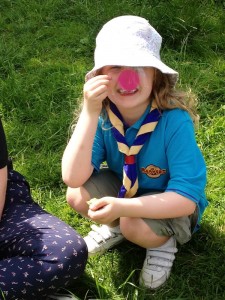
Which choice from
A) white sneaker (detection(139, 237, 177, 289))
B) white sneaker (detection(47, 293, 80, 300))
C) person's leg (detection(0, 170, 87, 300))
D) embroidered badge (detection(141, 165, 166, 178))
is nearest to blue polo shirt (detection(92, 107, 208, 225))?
embroidered badge (detection(141, 165, 166, 178))

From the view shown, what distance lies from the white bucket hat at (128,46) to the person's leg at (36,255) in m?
0.64

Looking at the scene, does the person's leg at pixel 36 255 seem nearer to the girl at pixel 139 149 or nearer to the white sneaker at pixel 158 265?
the girl at pixel 139 149

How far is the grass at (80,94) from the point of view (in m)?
2.23

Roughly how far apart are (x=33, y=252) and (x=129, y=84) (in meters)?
0.72

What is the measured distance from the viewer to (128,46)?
190cm

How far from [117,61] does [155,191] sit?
1.96ft

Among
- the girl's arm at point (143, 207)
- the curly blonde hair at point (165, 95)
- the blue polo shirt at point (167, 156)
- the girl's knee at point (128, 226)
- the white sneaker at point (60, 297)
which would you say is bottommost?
the white sneaker at point (60, 297)

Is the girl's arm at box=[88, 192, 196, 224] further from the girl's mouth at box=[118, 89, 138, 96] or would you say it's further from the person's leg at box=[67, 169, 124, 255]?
the girl's mouth at box=[118, 89, 138, 96]

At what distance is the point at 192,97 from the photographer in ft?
7.20

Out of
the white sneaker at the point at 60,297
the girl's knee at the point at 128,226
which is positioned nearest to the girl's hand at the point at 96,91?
the girl's knee at the point at 128,226

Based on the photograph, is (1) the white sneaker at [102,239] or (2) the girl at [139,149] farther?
(1) the white sneaker at [102,239]

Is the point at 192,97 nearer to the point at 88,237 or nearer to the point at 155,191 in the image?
the point at 155,191

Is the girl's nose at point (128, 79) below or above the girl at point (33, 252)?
above

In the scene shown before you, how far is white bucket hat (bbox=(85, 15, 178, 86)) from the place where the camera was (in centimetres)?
189
